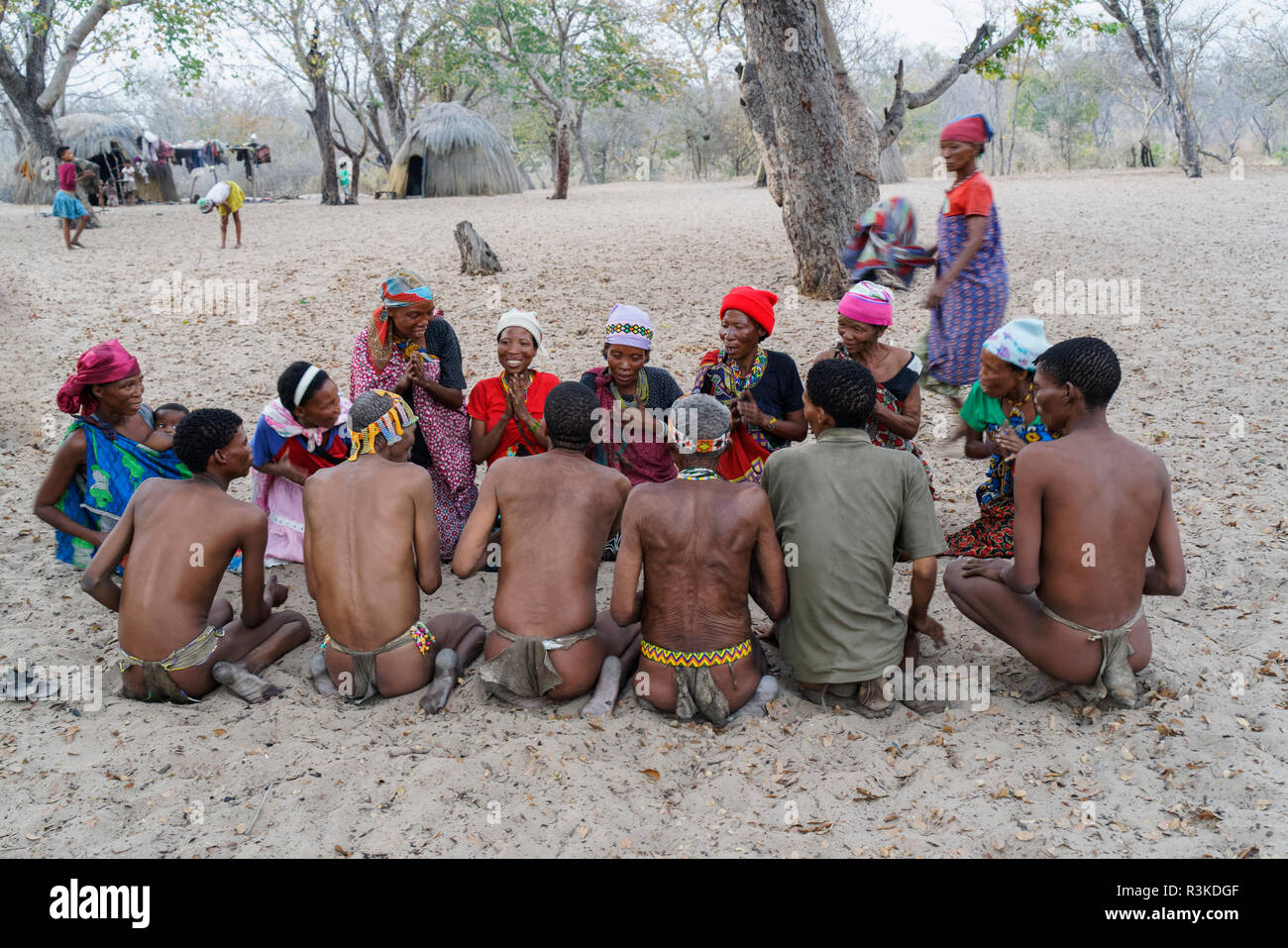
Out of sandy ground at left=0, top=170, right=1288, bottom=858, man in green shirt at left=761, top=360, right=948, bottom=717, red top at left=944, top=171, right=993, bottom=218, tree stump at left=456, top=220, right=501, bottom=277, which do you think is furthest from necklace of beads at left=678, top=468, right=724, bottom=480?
tree stump at left=456, top=220, right=501, bottom=277

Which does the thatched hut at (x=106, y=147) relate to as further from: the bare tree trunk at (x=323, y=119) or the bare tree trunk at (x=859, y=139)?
the bare tree trunk at (x=859, y=139)

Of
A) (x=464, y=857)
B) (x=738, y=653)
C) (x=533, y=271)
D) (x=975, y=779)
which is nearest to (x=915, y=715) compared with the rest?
(x=975, y=779)

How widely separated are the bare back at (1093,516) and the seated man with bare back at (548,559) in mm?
1531

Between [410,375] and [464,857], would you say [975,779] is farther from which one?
[410,375]

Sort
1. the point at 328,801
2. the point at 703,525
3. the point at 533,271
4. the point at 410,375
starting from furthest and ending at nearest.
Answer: the point at 533,271 < the point at 410,375 < the point at 703,525 < the point at 328,801

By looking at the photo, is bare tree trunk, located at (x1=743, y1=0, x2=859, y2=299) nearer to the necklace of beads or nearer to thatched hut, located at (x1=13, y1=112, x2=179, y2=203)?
the necklace of beads

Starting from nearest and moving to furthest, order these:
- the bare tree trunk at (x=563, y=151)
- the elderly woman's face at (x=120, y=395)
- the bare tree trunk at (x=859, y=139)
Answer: the elderly woman's face at (x=120, y=395) → the bare tree trunk at (x=859, y=139) → the bare tree trunk at (x=563, y=151)

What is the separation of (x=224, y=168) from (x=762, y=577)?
29.2 metres

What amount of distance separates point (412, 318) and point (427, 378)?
313 mm

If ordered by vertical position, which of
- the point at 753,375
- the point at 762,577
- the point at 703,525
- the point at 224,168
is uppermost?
the point at 224,168

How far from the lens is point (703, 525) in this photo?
128 inches

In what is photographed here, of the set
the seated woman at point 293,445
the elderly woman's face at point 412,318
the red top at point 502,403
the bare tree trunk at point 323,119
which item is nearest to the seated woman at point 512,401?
the red top at point 502,403

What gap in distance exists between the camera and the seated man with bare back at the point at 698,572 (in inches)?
128
